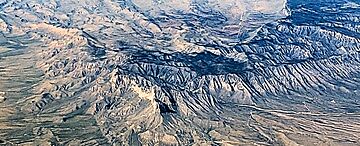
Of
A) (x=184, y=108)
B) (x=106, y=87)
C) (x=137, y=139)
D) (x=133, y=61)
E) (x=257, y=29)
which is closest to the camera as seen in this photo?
(x=137, y=139)

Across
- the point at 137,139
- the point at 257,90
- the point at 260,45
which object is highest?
the point at 260,45

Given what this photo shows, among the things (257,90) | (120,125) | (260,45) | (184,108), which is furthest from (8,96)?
(260,45)

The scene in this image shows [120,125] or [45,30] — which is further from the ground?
[45,30]

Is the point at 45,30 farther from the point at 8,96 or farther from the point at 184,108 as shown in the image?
the point at 184,108

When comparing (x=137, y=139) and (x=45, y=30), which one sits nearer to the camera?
(x=137, y=139)

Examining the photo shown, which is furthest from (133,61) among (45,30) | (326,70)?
(45,30)

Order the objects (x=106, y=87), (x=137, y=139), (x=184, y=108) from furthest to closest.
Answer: (x=106, y=87) < (x=184, y=108) < (x=137, y=139)
